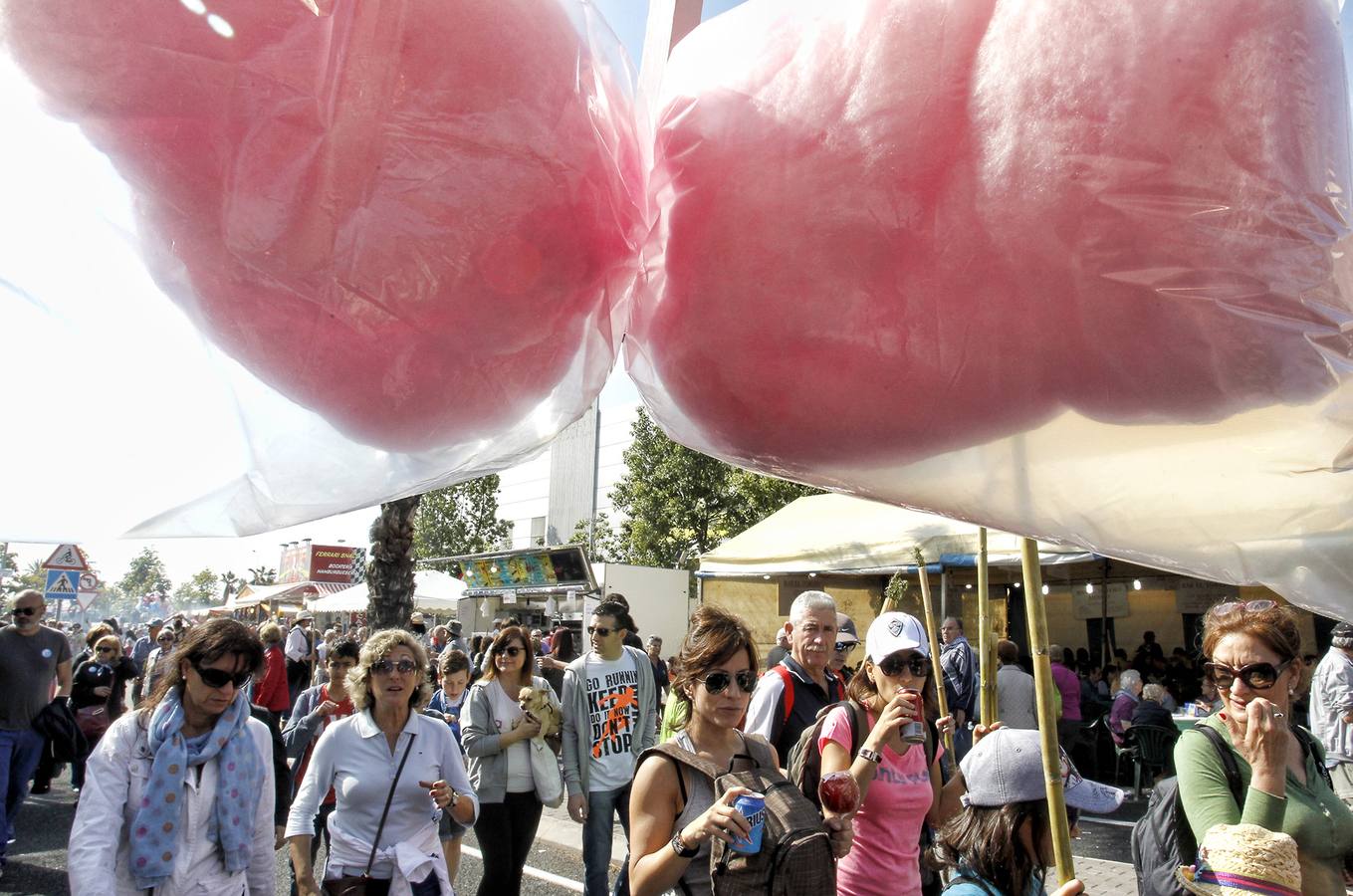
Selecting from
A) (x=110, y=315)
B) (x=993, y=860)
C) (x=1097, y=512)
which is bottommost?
(x=993, y=860)

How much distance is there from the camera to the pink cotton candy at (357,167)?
0.77 m

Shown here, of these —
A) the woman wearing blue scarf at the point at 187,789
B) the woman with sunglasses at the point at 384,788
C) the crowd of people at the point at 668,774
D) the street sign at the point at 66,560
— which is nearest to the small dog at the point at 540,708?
the crowd of people at the point at 668,774

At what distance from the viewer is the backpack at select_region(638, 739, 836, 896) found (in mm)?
2076

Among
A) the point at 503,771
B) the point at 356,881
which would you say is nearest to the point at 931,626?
the point at 503,771

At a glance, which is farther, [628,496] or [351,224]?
[628,496]

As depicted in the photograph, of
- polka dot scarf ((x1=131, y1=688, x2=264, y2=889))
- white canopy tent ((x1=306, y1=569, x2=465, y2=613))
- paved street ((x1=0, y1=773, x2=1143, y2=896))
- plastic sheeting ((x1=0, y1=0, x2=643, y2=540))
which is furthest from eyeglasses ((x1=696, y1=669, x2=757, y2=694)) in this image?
white canopy tent ((x1=306, y1=569, x2=465, y2=613))

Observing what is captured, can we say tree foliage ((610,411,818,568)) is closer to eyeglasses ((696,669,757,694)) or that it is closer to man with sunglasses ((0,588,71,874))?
man with sunglasses ((0,588,71,874))

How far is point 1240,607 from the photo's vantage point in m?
2.32

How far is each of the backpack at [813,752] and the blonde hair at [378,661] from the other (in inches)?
55.0

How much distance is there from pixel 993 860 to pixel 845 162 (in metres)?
1.91

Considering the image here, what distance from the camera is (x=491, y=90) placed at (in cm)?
80

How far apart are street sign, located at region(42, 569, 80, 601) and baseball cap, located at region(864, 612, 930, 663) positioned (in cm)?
1377

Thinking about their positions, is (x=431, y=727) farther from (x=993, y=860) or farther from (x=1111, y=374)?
(x=1111, y=374)

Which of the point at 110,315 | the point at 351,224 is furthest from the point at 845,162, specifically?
the point at 110,315
